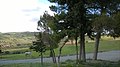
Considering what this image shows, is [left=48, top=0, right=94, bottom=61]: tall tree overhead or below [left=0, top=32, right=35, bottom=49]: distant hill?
overhead

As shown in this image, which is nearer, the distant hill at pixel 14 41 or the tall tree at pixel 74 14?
the tall tree at pixel 74 14

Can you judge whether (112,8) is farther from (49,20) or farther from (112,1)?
(49,20)

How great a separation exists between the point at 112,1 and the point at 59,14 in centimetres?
630

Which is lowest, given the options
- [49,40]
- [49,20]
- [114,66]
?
[114,66]

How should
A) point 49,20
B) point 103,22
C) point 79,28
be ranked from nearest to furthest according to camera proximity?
1. point 103,22
2. point 49,20
3. point 79,28

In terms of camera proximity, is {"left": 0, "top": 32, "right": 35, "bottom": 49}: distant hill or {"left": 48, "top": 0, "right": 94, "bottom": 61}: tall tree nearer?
{"left": 48, "top": 0, "right": 94, "bottom": 61}: tall tree

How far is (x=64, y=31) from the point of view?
117 feet

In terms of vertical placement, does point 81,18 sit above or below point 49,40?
above

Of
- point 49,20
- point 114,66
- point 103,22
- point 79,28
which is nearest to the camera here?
point 103,22

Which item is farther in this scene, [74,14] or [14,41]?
[14,41]

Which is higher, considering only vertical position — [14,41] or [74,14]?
[74,14]

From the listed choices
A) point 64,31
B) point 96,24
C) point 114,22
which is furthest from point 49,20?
point 114,22

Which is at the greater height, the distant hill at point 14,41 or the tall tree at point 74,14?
the tall tree at point 74,14

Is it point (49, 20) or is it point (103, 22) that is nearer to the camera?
point (103, 22)
